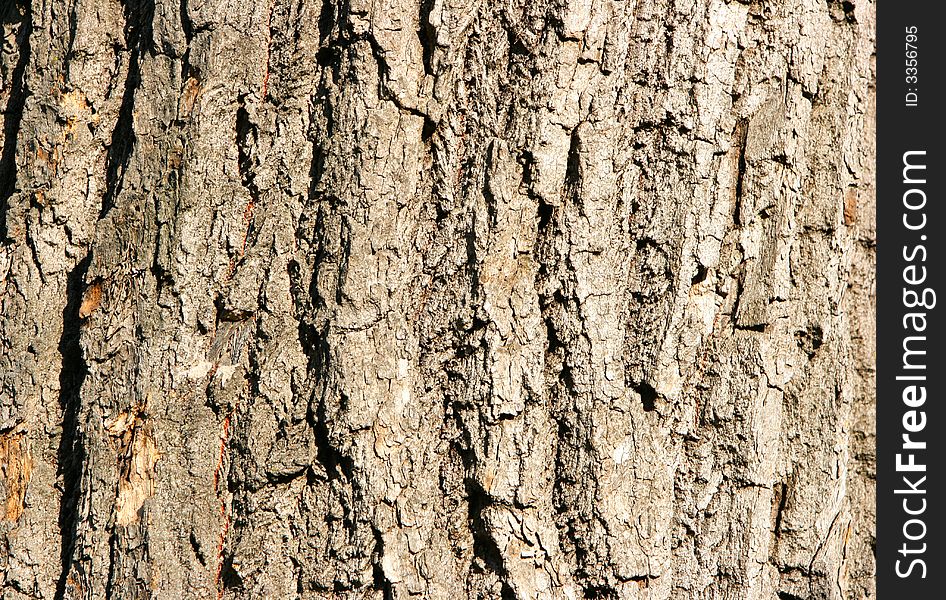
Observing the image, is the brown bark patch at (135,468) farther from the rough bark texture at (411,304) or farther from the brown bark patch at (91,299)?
the brown bark patch at (91,299)

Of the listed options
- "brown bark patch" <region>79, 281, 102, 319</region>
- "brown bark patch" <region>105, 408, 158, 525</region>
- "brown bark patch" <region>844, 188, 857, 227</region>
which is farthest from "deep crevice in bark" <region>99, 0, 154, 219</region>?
"brown bark patch" <region>844, 188, 857, 227</region>

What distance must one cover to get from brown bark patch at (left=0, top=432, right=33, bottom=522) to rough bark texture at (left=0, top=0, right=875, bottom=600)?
0.17ft

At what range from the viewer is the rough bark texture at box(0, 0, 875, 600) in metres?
1.67

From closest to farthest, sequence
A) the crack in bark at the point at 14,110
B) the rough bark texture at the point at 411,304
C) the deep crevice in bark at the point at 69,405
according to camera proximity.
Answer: the rough bark texture at the point at 411,304, the deep crevice in bark at the point at 69,405, the crack in bark at the point at 14,110

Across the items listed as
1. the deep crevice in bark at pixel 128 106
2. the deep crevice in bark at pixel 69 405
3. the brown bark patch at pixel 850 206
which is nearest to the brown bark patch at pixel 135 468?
the deep crevice in bark at pixel 69 405

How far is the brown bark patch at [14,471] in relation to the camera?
1797 mm

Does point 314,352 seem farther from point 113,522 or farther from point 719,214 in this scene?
point 719,214

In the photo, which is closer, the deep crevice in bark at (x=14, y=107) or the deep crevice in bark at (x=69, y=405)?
the deep crevice in bark at (x=69, y=405)

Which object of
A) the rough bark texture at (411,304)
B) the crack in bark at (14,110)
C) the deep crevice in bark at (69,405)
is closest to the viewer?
the rough bark texture at (411,304)

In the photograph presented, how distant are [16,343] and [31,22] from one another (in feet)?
2.56

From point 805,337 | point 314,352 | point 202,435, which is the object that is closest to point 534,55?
point 314,352

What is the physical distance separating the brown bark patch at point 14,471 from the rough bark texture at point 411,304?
0.05m
